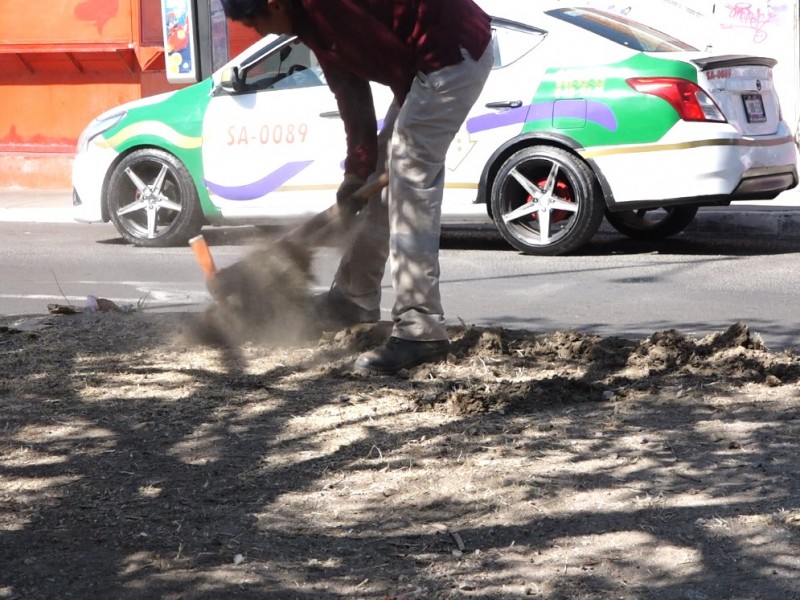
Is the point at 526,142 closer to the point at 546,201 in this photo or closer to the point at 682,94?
→ the point at 546,201

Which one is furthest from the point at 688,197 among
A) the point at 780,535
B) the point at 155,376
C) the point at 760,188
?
the point at 780,535

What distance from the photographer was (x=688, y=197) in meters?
9.01

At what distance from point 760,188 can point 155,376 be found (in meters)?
5.50

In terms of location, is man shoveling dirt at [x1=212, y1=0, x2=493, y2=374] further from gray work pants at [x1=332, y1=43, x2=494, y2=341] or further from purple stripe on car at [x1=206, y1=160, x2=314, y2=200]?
purple stripe on car at [x1=206, y1=160, x2=314, y2=200]

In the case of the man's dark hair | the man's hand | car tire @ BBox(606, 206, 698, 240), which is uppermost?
the man's dark hair

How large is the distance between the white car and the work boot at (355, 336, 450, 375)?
3.88 meters

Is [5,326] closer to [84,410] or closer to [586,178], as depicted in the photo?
[84,410]

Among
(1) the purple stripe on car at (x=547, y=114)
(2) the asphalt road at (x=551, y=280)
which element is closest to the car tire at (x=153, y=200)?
(2) the asphalt road at (x=551, y=280)

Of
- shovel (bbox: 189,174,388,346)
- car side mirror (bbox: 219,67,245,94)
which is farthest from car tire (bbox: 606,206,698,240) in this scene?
shovel (bbox: 189,174,388,346)

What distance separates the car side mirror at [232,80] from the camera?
996 centimetres

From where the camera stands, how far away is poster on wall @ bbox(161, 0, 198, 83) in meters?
15.1

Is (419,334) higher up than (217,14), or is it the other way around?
(217,14)

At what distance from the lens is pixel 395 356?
508 centimetres

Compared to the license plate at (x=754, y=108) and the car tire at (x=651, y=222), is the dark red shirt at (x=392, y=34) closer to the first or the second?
the license plate at (x=754, y=108)
